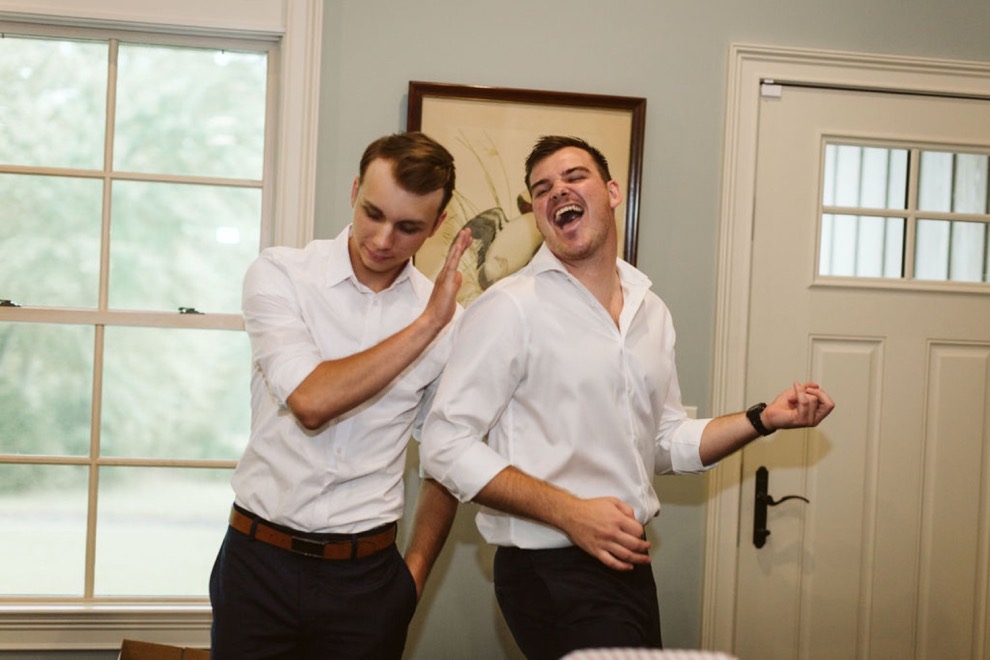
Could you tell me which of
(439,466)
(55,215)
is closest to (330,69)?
(55,215)

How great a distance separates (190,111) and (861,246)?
2.04 metres

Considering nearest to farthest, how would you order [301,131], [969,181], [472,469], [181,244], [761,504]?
[472,469], [301,131], [181,244], [761,504], [969,181]

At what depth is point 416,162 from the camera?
1769mm

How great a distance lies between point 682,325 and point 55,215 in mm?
1813

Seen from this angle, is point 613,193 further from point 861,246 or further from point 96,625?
point 96,625

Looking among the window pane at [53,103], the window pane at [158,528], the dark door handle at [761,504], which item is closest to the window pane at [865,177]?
the dark door handle at [761,504]

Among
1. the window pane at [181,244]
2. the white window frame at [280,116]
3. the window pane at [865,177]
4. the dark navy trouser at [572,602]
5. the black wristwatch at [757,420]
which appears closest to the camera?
the dark navy trouser at [572,602]

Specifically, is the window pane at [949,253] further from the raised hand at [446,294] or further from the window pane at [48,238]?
the window pane at [48,238]

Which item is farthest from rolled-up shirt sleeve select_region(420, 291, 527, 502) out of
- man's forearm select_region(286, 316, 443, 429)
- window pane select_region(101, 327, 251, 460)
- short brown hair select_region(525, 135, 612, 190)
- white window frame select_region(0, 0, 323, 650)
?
window pane select_region(101, 327, 251, 460)

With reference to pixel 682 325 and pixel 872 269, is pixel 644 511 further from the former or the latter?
pixel 872 269

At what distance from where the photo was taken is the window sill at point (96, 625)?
2.57m

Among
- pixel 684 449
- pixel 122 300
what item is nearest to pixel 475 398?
pixel 684 449

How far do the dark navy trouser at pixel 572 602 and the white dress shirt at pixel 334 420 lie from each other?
0.30 metres

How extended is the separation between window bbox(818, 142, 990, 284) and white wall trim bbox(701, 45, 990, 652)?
9.5 inches
